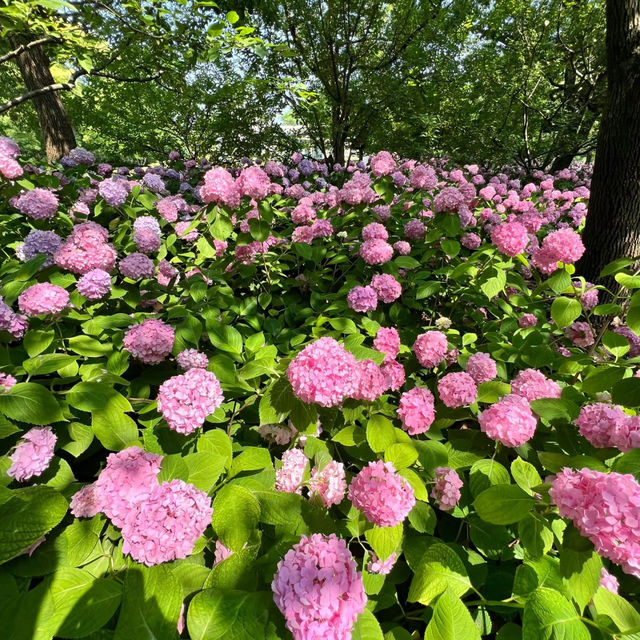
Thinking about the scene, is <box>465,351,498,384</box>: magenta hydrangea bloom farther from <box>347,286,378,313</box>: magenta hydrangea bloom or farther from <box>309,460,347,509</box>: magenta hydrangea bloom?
<box>309,460,347,509</box>: magenta hydrangea bloom

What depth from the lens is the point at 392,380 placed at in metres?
1.50

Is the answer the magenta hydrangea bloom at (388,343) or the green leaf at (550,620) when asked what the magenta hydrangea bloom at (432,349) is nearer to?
the magenta hydrangea bloom at (388,343)

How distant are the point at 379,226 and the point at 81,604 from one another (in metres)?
2.43

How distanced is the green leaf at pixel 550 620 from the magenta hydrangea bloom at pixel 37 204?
9.96 ft

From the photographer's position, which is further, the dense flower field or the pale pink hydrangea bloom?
the pale pink hydrangea bloom

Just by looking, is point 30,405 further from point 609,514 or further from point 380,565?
point 609,514

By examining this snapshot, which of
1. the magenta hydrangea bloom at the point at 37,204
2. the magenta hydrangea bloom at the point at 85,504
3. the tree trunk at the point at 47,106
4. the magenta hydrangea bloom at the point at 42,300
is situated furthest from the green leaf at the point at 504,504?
the tree trunk at the point at 47,106

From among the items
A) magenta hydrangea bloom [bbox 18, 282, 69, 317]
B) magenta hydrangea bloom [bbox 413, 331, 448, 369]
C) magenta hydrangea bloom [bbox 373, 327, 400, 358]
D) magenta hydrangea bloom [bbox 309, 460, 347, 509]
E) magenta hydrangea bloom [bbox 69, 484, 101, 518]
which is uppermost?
magenta hydrangea bloom [bbox 18, 282, 69, 317]

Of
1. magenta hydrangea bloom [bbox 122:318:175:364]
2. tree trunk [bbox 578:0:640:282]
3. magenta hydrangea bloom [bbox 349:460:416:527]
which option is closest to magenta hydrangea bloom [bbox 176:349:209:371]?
magenta hydrangea bloom [bbox 122:318:175:364]

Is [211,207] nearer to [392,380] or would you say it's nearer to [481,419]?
[392,380]

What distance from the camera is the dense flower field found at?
0.83 meters

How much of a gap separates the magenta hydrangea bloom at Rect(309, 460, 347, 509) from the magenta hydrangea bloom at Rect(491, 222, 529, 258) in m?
1.77

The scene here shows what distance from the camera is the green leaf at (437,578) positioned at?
3.24 ft

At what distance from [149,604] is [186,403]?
1.73ft
